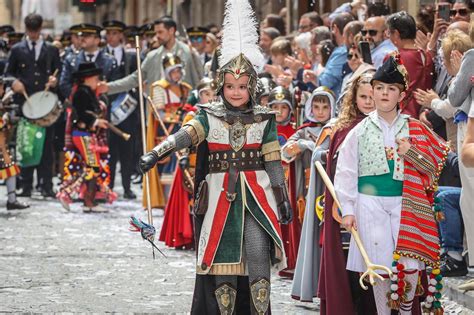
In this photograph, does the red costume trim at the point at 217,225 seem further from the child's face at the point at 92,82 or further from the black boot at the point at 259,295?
the child's face at the point at 92,82

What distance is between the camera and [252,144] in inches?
334

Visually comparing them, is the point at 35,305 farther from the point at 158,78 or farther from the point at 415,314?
the point at 158,78

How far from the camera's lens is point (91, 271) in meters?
11.9

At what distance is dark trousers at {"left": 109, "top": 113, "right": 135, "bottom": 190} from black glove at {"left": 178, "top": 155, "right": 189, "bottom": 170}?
5.73m

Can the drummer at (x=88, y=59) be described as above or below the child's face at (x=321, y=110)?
above

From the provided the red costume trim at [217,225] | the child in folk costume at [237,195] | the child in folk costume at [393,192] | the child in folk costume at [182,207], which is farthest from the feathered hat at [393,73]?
the child in folk costume at [182,207]

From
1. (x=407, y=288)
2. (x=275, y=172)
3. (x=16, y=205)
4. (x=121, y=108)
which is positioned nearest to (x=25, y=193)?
(x=121, y=108)

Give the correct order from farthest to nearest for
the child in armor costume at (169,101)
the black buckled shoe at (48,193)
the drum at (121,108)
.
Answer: the black buckled shoe at (48,193)
the drum at (121,108)
the child in armor costume at (169,101)

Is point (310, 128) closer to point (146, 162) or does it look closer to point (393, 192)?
point (393, 192)

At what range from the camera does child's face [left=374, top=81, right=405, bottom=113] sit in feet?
27.3

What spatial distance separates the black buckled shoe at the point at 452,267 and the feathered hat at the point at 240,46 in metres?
3.08

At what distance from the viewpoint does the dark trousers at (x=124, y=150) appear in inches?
771

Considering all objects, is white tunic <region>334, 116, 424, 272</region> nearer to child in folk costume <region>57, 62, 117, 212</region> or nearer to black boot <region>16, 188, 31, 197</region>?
child in folk costume <region>57, 62, 117, 212</region>

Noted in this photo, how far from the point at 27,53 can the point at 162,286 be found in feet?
30.1
